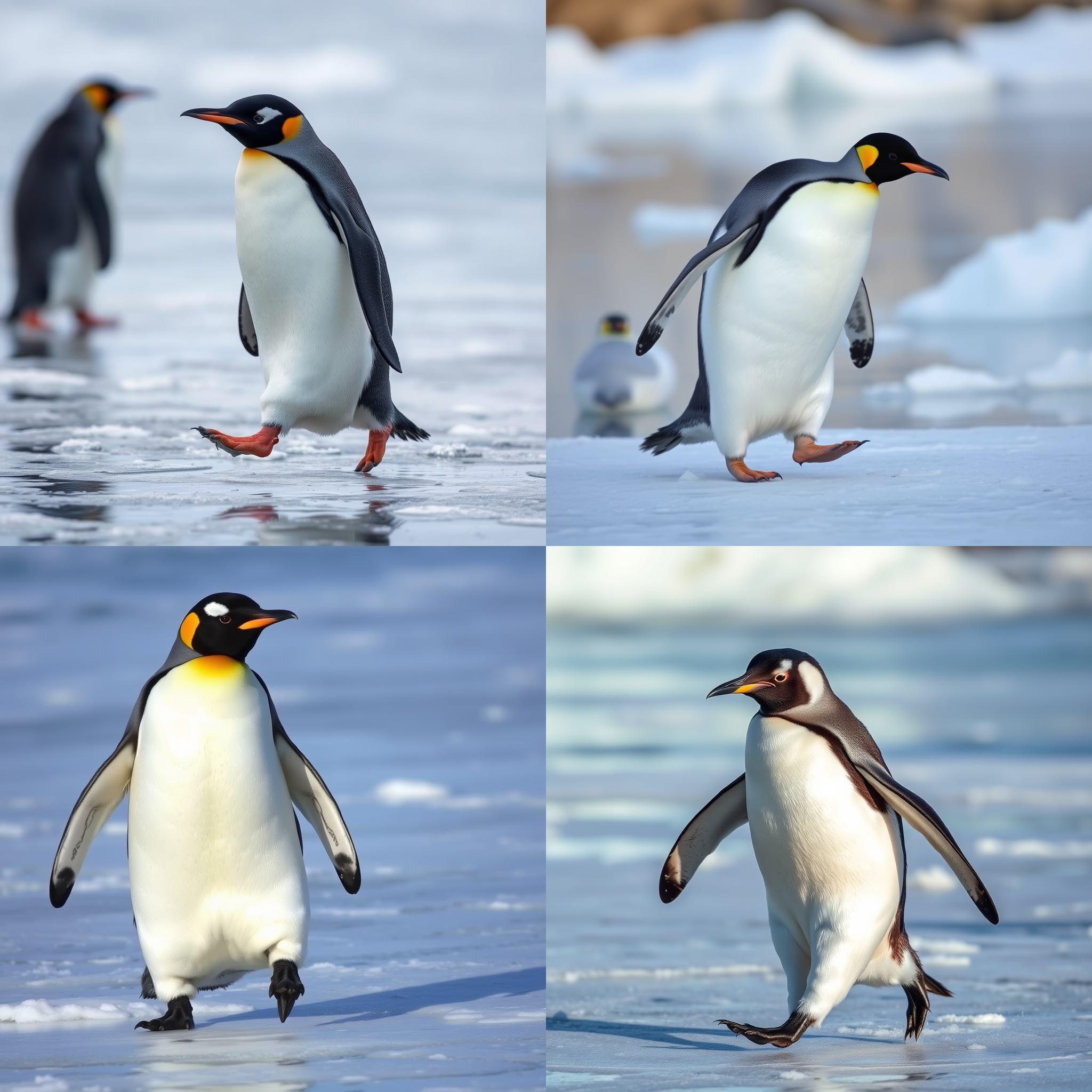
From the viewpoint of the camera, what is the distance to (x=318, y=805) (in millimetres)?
2445

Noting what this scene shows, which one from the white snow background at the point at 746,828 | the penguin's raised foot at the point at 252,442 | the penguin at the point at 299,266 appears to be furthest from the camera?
the penguin at the point at 299,266

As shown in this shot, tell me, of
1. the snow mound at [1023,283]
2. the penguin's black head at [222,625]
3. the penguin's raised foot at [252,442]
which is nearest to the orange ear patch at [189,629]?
the penguin's black head at [222,625]

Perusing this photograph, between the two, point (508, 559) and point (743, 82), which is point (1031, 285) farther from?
point (743, 82)

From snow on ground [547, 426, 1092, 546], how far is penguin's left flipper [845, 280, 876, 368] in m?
0.19

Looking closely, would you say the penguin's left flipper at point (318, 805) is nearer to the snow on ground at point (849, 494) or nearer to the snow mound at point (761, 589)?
the snow on ground at point (849, 494)

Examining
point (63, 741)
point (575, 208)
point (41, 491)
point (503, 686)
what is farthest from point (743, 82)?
point (41, 491)

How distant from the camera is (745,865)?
3.75 meters

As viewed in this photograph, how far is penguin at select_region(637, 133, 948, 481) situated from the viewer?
9.37ft

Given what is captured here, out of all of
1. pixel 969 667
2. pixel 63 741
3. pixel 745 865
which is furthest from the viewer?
pixel 969 667

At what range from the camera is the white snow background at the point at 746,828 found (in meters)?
2.20

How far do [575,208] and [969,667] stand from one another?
3.75 metres

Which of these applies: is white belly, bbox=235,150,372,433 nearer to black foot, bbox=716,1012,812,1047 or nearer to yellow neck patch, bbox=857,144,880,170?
yellow neck patch, bbox=857,144,880,170

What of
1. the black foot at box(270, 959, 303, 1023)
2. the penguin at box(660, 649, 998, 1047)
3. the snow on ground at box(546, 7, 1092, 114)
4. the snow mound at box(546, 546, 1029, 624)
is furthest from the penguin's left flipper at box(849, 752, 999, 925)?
the snow on ground at box(546, 7, 1092, 114)

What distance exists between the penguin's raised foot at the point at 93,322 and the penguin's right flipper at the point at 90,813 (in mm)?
3214
